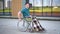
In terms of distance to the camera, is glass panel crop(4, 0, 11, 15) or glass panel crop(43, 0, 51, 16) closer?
glass panel crop(43, 0, 51, 16)

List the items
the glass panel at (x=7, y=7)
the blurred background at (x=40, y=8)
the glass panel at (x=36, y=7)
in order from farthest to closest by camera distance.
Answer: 1. the glass panel at (x=7, y=7)
2. the glass panel at (x=36, y=7)
3. the blurred background at (x=40, y=8)

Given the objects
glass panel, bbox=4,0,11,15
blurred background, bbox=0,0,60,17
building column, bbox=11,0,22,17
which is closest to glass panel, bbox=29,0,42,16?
blurred background, bbox=0,0,60,17

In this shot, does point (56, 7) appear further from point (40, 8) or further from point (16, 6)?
point (16, 6)

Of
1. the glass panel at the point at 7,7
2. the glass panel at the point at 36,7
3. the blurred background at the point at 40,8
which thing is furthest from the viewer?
the glass panel at the point at 7,7

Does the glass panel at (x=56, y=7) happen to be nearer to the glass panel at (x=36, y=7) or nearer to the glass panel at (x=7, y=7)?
A: the glass panel at (x=36, y=7)

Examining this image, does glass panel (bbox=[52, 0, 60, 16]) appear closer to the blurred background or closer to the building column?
the blurred background

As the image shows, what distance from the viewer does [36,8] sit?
2772cm

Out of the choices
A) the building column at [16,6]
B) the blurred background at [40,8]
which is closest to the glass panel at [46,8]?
the blurred background at [40,8]

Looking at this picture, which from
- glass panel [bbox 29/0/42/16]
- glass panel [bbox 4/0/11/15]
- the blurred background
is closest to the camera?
the blurred background

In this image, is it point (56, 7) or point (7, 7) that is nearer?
point (56, 7)

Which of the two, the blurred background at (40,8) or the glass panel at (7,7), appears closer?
the blurred background at (40,8)

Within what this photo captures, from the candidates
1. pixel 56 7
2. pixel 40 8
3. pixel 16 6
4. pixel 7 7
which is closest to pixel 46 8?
pixel 40 8

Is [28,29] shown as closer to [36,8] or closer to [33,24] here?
[33,24]

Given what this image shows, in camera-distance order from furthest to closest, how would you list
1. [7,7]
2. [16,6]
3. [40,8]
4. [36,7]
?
[7,7]
[36,7]
[40,8]
[16,6]
